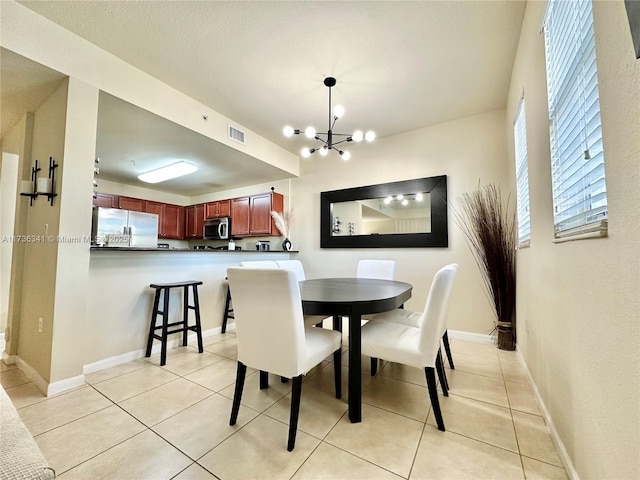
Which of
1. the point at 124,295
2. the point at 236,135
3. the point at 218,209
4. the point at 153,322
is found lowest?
the point at 153,322

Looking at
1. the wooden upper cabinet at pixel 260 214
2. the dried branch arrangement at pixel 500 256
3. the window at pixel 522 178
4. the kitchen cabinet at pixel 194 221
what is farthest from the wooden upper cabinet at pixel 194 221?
the window at pixel 522 178

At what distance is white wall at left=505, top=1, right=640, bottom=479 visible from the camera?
0.73m

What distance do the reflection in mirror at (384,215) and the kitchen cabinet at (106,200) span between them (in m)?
4.12

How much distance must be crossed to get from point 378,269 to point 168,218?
494 centimetres

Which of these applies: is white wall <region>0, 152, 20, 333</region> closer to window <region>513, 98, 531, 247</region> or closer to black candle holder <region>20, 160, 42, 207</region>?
black candle holder <region>20, 160, 42, 207</region>

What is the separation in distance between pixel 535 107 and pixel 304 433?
2.56m

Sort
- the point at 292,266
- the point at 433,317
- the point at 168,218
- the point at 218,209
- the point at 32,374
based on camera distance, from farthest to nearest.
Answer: the point at 168,218, the point at 218,209, the point at 292,266, the point at 32,374, the point at 433,317

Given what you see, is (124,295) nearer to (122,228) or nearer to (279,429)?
(279,429)

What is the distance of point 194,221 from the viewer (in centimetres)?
580

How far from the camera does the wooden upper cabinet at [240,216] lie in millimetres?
4934

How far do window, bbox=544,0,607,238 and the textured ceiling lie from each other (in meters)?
0.80

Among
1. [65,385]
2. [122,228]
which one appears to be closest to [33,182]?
[65,385]

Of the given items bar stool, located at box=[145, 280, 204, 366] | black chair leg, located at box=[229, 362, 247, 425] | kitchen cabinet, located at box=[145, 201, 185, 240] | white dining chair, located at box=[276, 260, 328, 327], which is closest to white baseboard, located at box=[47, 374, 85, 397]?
bar stool, located at box=[145, 280, 204, 366]

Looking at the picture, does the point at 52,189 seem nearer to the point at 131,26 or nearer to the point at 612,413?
the point at 131,26
